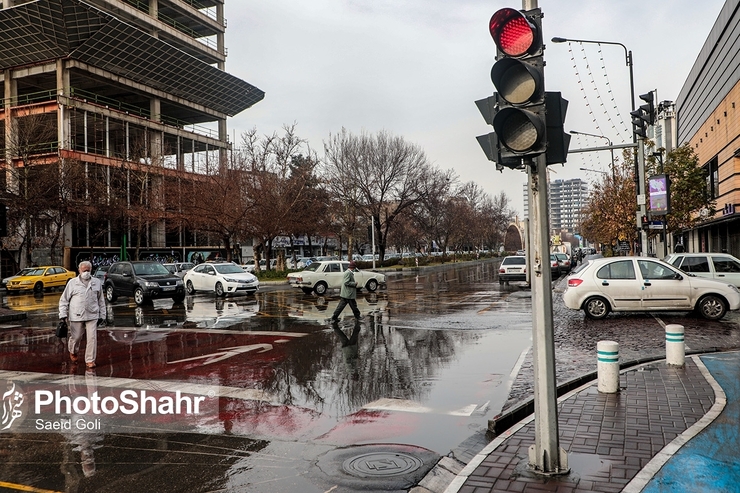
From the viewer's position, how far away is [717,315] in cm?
1370

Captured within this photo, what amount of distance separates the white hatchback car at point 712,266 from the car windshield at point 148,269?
64.0 feet

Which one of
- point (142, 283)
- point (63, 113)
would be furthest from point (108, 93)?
point (142, 283)

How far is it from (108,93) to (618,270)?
177ft

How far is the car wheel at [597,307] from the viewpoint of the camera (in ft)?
47.2

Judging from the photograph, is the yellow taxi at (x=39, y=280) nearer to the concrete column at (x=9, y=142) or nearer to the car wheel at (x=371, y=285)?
the concrete column at (x=9, y=142)

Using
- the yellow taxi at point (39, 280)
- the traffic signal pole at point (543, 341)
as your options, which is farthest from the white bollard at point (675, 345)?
the yellow taxi at point (39, 280)

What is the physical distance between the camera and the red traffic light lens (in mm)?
4430

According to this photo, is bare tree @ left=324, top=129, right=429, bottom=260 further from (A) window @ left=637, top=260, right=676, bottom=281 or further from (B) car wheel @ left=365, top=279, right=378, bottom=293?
(A) window @ left=637, top=260, right=676, bottom=281

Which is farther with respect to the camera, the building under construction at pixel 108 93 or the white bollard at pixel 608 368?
the building under construction at pixel 108 93

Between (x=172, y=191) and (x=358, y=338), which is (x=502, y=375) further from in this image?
(x=172, y=191)

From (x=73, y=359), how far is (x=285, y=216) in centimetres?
2830

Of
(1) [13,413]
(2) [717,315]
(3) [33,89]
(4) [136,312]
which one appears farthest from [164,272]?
(3) [33,89]

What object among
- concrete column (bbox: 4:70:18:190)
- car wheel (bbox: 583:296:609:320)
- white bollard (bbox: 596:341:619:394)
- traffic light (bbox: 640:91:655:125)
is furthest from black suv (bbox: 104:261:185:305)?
concrete column (bbox: 4:70:18:190)

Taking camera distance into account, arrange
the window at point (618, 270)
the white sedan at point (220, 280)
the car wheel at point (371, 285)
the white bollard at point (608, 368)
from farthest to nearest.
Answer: the car wheel at point (371, 285) → the white sedan at point (220, 280) → the window at point (618, 270) → the white bollard at point (608, 368)
